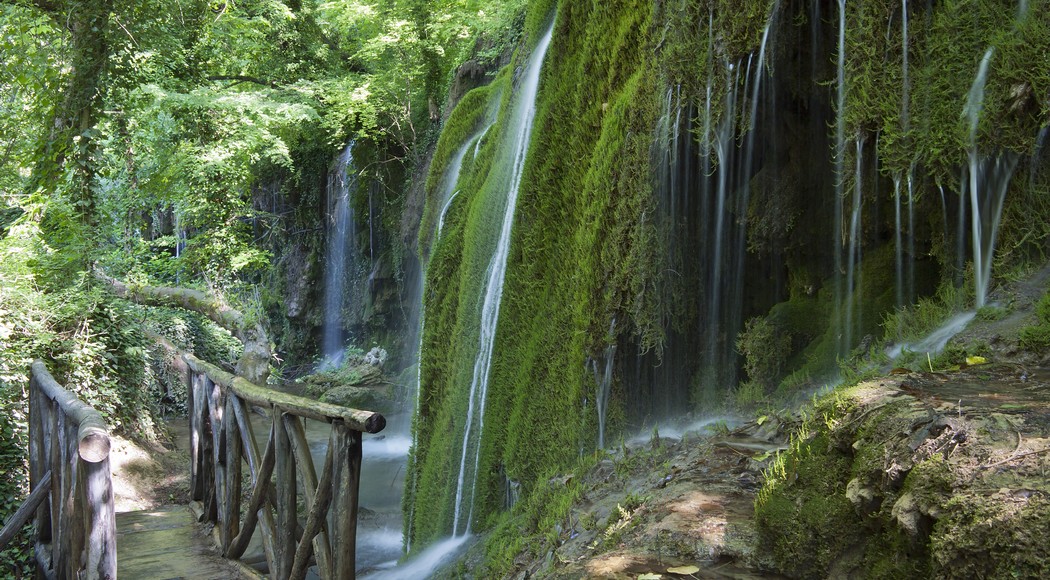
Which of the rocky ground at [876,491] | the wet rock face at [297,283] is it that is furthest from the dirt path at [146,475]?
the wet rock face at [297,283]

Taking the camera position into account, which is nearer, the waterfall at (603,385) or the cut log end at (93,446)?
the cut log end at (93,446)

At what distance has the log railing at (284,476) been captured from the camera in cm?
420

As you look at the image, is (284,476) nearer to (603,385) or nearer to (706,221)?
(603,385)

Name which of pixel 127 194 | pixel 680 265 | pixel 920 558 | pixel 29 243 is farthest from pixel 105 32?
pixel 920 558

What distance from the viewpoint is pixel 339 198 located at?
19484mm

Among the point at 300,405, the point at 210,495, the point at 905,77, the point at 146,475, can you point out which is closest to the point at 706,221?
the point at 905,77

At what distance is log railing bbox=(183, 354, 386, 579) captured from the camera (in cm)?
420

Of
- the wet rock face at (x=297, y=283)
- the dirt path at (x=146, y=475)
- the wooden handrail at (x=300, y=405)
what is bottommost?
the dirt path at (x=146, y=475)

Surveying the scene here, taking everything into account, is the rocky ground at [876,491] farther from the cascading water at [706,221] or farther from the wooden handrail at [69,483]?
the wooden handrail at [69,483]

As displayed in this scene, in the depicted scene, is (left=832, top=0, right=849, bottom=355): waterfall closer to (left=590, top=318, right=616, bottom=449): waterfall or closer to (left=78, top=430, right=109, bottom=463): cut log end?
(left=590, top=318, right=616, bottom=449): waterfall

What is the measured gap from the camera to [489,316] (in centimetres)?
691

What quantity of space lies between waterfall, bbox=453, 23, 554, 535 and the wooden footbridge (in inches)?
53.0

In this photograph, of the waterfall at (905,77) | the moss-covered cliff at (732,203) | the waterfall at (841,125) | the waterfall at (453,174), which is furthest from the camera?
the waterfall at (453,174)

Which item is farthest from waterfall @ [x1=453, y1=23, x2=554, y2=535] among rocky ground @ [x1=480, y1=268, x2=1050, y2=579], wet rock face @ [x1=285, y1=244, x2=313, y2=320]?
wet rock face @ [x1=285, y1=244, x2=313, y2=320]
